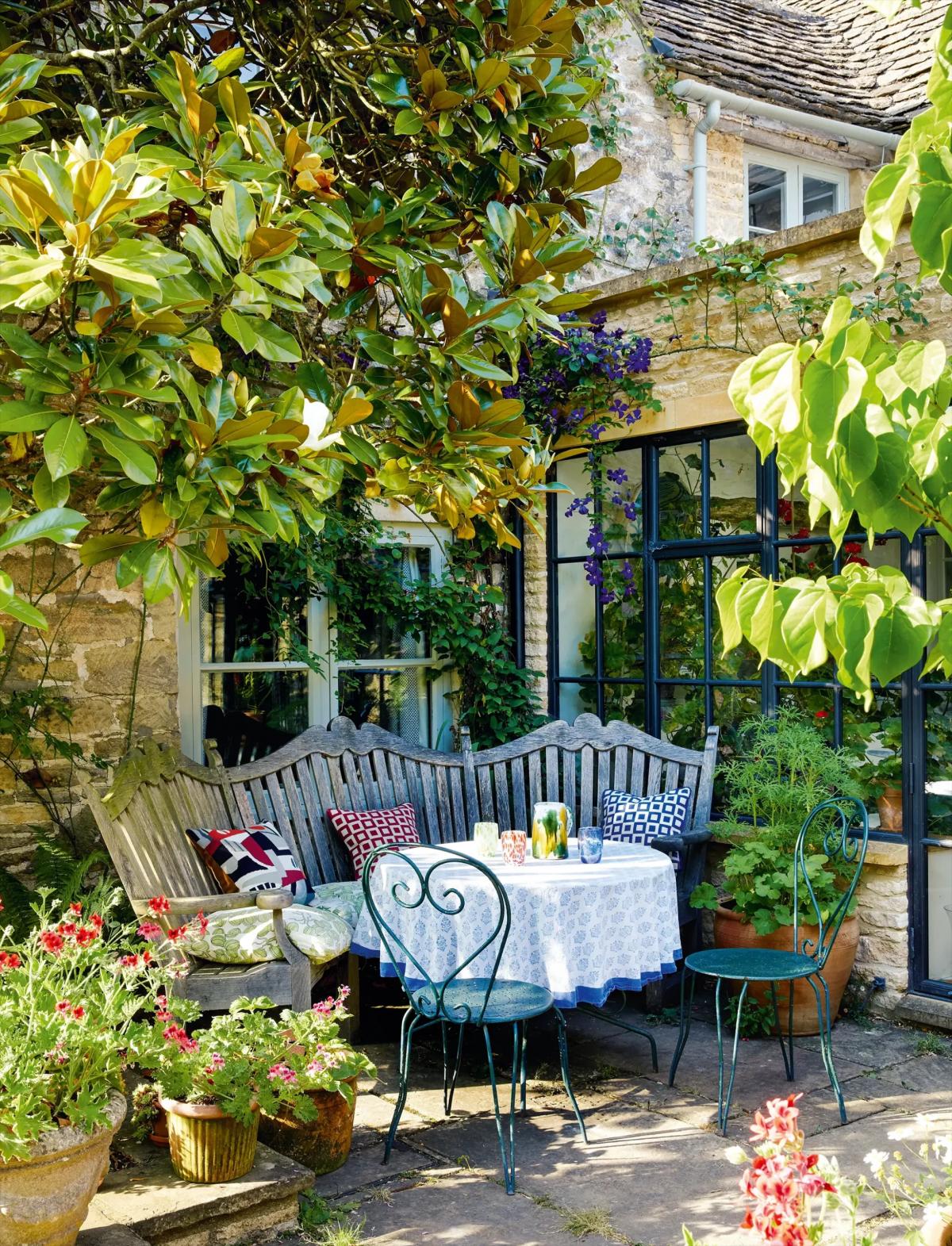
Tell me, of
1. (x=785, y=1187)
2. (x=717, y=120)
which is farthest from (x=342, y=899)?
(x=717, y=120)

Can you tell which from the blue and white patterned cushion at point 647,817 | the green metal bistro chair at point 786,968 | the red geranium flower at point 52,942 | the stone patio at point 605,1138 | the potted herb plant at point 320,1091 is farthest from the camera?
the blue and white patterned cushion at point 647,817

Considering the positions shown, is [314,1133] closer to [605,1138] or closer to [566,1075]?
[566,1075]

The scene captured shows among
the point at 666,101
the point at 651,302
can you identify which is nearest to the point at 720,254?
the point at 651,302

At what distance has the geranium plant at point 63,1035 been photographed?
101 inches

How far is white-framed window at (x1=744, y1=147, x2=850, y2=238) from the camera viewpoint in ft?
28.4

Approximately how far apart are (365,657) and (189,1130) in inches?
133

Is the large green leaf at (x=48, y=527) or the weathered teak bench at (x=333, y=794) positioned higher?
the large green leaf at (x=48, y=527)

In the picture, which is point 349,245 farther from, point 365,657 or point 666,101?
point 666,101

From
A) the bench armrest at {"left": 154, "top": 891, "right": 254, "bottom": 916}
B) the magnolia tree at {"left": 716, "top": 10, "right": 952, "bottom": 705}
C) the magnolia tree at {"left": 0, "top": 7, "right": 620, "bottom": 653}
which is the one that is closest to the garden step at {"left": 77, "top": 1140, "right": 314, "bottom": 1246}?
the bench armrest at {"left": 154, "top": 891, "right": 254, "bottom": 916}

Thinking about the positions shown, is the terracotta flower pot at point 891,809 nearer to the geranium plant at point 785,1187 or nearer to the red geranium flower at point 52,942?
the geranium plant at point 785,1187

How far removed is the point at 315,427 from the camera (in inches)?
109

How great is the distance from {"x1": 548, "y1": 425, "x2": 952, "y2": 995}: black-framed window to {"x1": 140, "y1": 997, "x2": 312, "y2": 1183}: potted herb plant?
2939mm

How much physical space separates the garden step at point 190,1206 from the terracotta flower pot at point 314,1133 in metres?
0.18

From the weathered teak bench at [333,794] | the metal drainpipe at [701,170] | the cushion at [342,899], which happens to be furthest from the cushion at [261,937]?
the metal drainpipe at [701,170]
